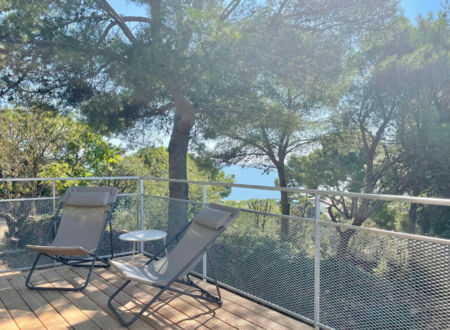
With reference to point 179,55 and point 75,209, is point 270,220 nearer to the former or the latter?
point 75,209

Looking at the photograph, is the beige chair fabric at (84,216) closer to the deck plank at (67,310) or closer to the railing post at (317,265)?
the deck plank at (67,310)

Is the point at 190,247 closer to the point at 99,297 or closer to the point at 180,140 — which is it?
the point at 99,297

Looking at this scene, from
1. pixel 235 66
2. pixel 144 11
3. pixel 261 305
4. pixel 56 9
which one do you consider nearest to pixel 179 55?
pixel 235 66

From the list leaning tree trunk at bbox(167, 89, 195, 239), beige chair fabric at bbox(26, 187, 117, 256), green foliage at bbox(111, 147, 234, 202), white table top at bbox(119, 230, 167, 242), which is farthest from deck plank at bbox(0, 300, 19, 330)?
green foliage at bbox(111, 147, 234, 202)

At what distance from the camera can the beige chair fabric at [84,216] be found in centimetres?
436

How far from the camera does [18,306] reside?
347 cm

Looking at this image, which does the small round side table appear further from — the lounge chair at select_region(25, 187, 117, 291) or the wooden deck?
the wooden deck

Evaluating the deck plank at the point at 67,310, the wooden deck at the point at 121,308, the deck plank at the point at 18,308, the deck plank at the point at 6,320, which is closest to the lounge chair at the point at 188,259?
the wooden deck at the point at 121,308

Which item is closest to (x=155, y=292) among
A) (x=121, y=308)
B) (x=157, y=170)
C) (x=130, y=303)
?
(x=130, y=303)

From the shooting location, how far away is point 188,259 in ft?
11.4

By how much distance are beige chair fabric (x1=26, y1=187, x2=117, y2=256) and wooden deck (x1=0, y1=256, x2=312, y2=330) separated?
1.62ft

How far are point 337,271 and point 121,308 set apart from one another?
217 cm

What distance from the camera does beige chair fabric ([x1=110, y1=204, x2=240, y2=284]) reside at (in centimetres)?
326

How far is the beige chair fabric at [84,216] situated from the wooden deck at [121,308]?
0.49 metres
